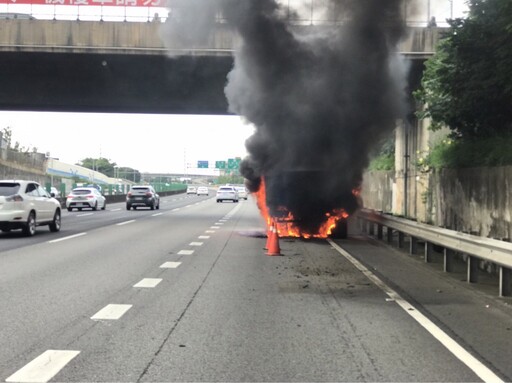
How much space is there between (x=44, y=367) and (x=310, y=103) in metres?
11.7

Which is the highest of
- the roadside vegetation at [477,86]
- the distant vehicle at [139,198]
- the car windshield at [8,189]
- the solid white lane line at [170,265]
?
the roadside vegetation at [477,86]

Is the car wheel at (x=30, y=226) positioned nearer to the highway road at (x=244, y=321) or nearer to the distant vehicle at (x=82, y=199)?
the highway road at (x=244, y=321)

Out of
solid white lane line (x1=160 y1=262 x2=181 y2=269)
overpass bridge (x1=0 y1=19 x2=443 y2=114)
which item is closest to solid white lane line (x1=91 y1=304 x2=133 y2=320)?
solid white lane line (x1=160 y1=262 x2=181 y2=269)

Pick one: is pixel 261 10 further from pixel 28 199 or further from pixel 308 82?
pixel 28 199

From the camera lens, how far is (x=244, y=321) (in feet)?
19.7

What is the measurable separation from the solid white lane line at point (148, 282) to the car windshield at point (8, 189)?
27.7 feet

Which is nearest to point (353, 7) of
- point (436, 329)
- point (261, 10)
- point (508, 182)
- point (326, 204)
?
point (261, 10)

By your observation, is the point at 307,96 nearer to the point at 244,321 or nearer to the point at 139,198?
the point at 244,321

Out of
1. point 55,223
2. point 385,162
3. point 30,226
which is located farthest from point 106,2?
point 385,162

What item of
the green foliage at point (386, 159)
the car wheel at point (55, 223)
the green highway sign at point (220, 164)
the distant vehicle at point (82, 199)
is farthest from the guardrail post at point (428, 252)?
the green highway sign at point (220, 164)

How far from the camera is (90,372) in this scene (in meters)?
4.32

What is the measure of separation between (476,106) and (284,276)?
253 inches

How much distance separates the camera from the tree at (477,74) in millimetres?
11461

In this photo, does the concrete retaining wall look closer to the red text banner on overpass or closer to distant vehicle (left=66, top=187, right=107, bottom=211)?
the red text banner on overpass
